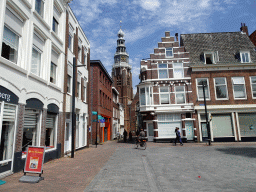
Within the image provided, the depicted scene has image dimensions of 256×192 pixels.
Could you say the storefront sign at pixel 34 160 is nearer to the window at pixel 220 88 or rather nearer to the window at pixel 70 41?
the window at pixel 70 41

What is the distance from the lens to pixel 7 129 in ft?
23.5

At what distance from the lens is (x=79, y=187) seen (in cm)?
536

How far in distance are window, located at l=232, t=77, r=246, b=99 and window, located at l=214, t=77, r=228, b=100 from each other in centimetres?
104

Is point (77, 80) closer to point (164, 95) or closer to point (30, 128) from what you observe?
point (30, 128)

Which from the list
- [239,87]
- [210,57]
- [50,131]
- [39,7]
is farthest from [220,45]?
[50,131]

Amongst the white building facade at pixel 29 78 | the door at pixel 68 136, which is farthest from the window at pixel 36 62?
the door at pixel 68 136

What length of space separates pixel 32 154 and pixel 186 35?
1029 inches

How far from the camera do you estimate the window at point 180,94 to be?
22358 mm

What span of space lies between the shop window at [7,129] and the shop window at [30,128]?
109cm

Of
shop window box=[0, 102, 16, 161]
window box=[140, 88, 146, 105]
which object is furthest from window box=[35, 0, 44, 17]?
window box=[140, 88, 146, 105]

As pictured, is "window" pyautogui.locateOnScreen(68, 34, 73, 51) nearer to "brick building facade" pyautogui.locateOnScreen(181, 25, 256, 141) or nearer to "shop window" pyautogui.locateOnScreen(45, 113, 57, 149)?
"shop window" pyautogui.locateOnScreen(45, 113, 57, 149)

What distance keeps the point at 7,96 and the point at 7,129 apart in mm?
1270

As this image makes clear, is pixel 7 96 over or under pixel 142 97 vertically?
under

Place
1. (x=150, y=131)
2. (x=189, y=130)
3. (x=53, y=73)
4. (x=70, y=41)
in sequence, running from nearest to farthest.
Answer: (x=53, y=73), (x=70, y=41), (x=189, y=130), (x=150, y=131)
